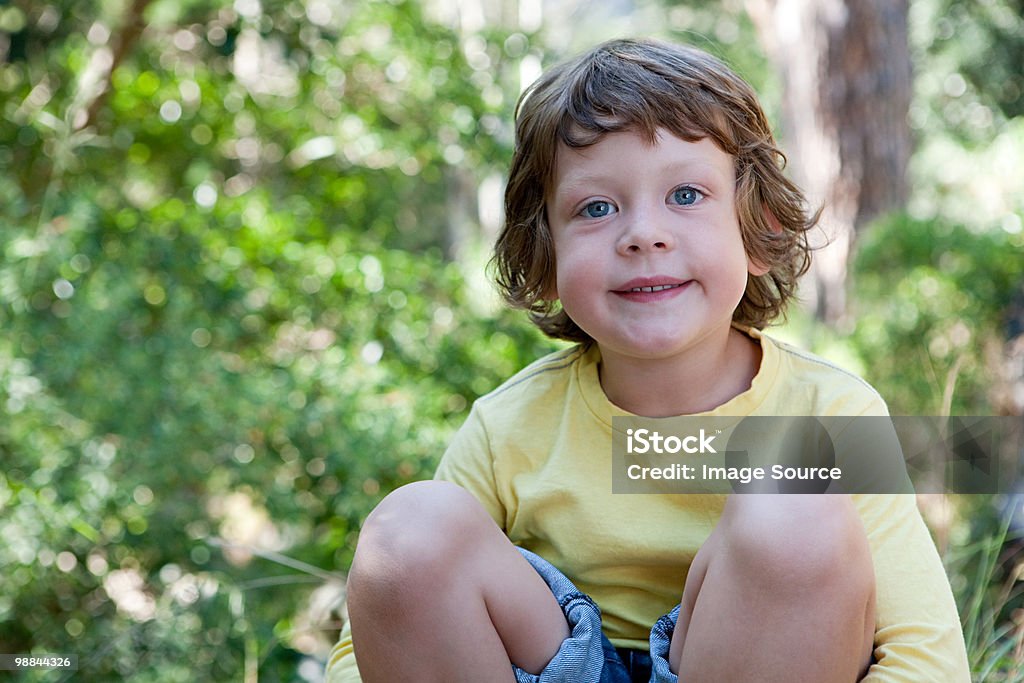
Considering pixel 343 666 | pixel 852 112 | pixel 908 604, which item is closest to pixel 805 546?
pixel 908 604

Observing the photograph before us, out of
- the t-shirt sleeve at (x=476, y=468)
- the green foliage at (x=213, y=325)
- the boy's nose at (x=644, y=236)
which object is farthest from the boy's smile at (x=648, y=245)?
the green foliage at (x=213, y=325)

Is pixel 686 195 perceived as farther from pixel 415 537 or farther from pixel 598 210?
pixel 415 537

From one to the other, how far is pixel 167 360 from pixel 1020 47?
11847 mm

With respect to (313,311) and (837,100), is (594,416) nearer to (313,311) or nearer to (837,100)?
(313,311)

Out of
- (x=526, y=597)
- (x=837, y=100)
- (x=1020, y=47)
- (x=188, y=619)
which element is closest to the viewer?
(x=526, y=597)

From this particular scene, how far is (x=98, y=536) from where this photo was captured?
8.09 feet

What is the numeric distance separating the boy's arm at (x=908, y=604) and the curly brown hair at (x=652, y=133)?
1.61 ft

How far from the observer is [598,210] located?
1600mm

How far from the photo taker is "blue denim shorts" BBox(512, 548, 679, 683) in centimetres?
137

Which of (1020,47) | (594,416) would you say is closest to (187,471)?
(594,416)

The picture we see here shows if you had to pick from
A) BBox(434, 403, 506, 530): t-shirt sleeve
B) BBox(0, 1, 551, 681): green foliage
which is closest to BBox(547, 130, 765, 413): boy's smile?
BBox(434, 403, 506, 530): t-shirt sleeve

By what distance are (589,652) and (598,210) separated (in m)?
0.64

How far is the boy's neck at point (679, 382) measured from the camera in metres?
1.68

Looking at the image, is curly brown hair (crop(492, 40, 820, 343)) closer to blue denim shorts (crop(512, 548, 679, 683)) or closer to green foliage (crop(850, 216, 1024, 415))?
blue denim shorts (crop(512, 548, 679, 683))
